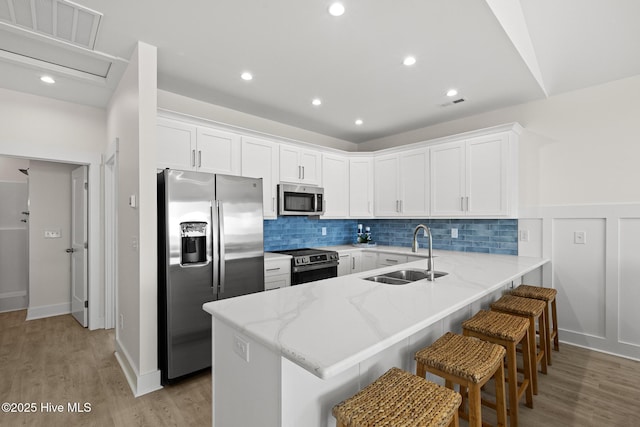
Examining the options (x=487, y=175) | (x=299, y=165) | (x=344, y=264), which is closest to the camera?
(x=487, y=175)

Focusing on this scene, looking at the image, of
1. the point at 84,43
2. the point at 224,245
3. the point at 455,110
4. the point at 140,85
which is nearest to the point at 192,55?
the point at 140,85

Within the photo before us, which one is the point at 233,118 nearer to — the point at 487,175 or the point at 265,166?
the point at 265,166

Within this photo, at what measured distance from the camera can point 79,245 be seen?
12.7 feet

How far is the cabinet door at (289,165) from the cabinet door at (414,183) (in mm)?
1429

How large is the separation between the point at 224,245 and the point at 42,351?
2.23m

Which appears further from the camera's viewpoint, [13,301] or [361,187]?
[361,187]

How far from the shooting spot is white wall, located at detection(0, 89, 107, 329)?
3.15 meters

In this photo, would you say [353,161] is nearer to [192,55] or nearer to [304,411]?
[192,55]

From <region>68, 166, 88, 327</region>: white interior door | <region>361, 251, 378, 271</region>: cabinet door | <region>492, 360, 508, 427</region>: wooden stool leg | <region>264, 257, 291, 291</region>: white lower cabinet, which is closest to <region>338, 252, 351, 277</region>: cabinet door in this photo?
<region>361, 251, 378, 271</region>: cabinet door

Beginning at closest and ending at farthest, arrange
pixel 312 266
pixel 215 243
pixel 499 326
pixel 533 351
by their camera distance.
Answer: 1. pixel 499 326
2. pixel 533 351
3. pixel 215 243
4. pixel 312 266

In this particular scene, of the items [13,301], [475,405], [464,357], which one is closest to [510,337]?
[464,357]

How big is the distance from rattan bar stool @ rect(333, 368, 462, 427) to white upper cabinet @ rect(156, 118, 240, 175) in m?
2.59

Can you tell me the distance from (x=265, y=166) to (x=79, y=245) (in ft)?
8.61

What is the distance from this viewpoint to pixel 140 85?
2.30 metres
